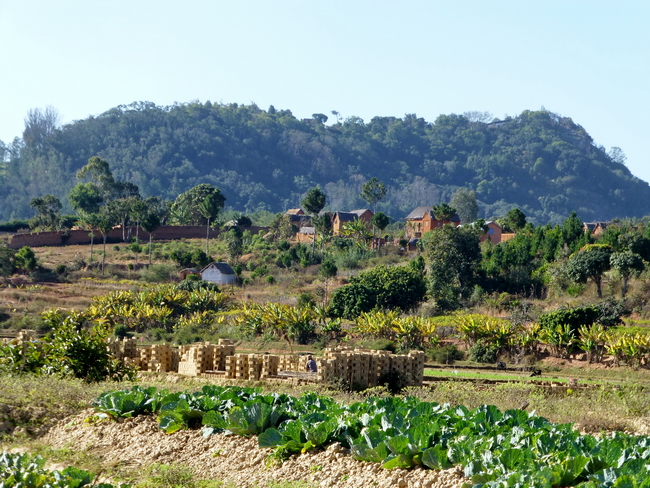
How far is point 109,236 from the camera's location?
63.8m

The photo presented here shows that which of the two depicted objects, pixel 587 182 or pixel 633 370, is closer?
pixel 633 370

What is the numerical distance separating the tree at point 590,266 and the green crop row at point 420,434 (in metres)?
26.8

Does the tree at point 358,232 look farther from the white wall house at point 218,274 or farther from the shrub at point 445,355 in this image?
the shrub at point 445,355

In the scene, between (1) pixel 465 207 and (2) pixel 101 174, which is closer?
(2) pixel 101 174

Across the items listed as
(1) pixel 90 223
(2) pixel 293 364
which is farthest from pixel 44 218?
(2) pixel 293 364

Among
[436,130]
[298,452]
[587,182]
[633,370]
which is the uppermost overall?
[436,130]

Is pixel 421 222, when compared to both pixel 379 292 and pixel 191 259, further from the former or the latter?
pixel 379 292

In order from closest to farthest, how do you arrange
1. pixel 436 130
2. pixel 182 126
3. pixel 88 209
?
pixel 88 209 < pixel 182 126 < pixel 436 130

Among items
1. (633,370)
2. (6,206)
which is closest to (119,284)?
(633,370)

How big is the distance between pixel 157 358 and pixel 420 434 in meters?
12.5

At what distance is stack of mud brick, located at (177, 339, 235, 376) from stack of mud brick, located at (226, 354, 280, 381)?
0.33m

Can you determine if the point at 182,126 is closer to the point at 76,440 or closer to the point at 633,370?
the point at 633,370

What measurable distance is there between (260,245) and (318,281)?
13.9 metres

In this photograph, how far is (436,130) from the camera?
639ft
